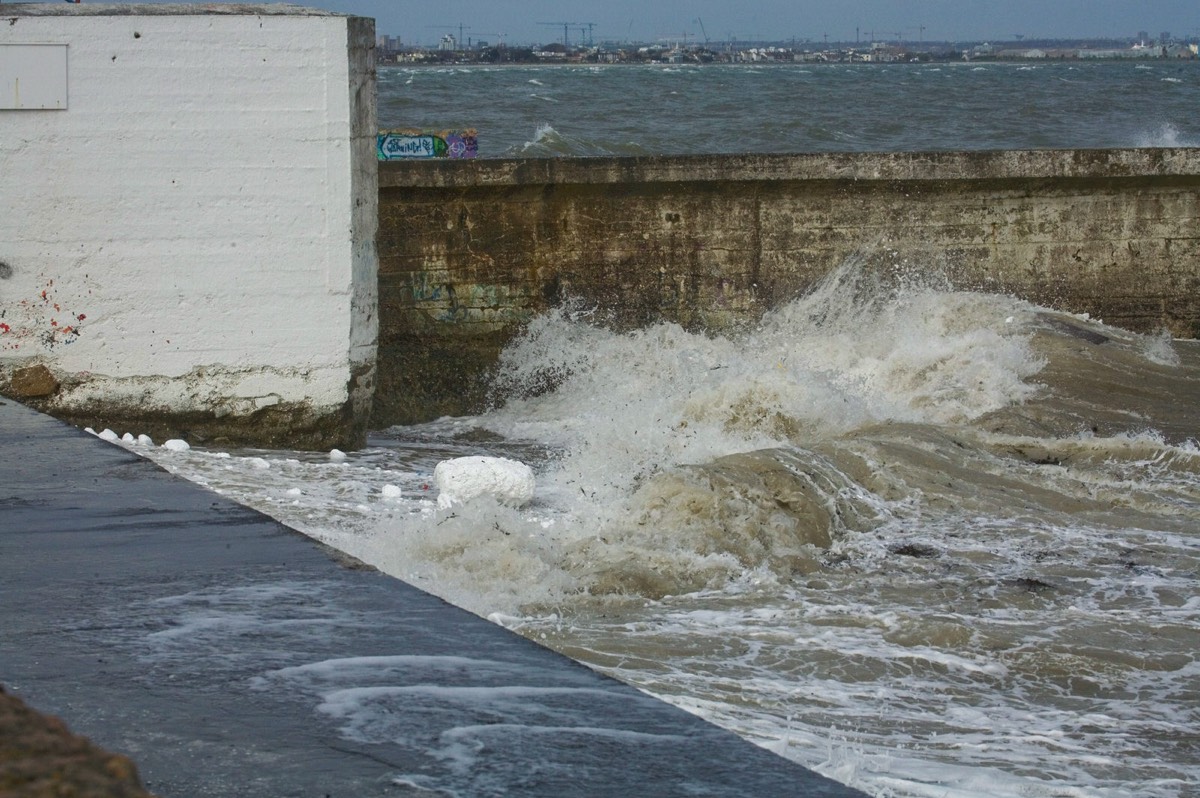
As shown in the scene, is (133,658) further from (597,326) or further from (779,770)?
(597,326)

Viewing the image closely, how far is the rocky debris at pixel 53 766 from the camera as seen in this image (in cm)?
117

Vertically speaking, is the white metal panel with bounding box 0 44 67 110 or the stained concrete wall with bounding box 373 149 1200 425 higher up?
the white metal panel with bounding box 0 44 67 110

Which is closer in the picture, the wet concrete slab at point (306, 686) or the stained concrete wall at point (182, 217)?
the wet concrete slab at point (306, 686)

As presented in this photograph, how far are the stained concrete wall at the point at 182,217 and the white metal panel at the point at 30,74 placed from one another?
0.04 meters

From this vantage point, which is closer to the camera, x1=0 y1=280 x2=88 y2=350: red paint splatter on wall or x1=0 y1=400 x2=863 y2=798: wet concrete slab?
x1=0 y1=400 x2=863 y2=798: wet concrete slab

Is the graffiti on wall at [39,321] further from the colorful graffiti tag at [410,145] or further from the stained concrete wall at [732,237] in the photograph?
the colorful graffiti tag at [410,145]

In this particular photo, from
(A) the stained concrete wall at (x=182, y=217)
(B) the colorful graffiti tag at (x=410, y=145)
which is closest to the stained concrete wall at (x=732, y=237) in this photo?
(A) the stained concrete wall at (x=182, y=217)

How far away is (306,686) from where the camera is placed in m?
2.62

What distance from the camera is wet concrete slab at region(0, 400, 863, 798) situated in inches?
87.2

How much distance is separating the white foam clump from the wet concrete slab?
3234mm

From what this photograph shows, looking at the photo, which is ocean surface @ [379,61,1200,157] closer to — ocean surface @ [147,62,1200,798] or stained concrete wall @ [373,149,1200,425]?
stained concrete wall @ [373,149,1200,425]

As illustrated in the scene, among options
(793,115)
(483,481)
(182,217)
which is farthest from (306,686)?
(793,115)

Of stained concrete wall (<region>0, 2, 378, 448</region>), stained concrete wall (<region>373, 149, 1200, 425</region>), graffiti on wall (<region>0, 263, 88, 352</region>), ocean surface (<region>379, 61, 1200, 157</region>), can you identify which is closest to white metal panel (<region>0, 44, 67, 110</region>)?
stained concrete wall (<region>0, 2, 378, 448</region>)

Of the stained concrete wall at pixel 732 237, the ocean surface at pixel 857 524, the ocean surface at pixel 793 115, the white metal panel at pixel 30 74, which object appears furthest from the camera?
the ocean surface at pixel 793 115
